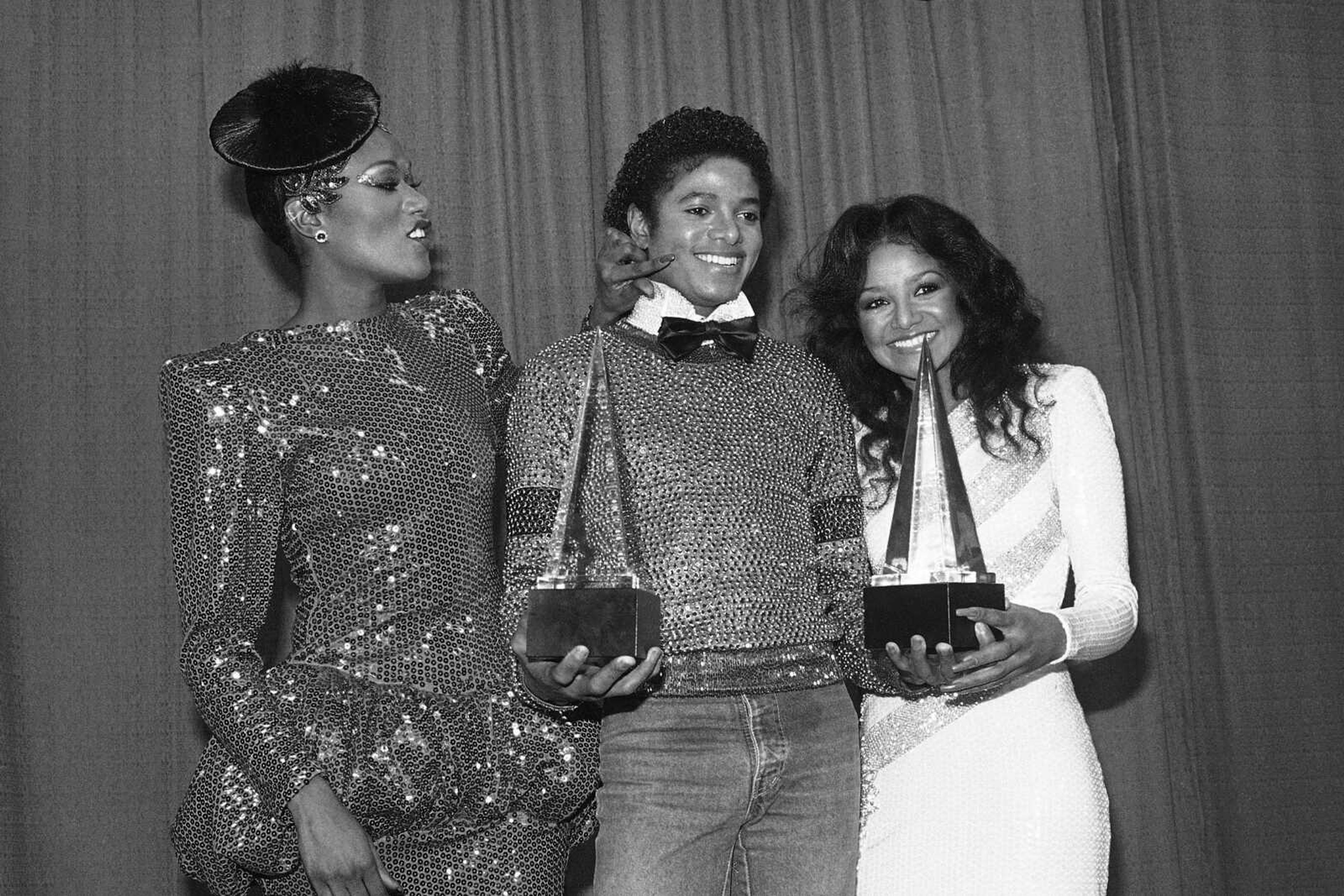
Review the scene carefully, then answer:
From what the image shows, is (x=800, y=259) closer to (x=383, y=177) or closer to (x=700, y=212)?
(x=700, y=212)

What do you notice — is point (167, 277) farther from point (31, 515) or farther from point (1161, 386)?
point (1161, 386)

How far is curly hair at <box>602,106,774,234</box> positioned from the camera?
2006mm

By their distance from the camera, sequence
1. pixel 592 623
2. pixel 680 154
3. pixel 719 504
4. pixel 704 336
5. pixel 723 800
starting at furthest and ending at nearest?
pixel 680 154 < pixel 704 336 < pixel 719 504 < pixel 723 800 < pixel 592 623

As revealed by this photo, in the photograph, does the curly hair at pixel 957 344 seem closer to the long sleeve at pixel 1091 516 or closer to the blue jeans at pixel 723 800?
the long sleeve at pixel 1091 516

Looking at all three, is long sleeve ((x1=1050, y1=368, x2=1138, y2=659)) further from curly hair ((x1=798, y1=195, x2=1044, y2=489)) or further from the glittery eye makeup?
the glittery eye makeup

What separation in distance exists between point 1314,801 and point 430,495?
6.60ft

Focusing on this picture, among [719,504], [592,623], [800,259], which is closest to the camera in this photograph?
[592,623]

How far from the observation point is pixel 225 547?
178cm

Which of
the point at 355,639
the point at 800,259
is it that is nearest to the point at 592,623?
the point at 355,639

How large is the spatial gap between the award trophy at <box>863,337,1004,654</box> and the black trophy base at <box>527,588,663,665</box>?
0.27 m

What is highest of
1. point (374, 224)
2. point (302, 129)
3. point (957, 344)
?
point (302, 129)

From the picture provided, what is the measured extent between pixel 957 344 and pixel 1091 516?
34 centimetres

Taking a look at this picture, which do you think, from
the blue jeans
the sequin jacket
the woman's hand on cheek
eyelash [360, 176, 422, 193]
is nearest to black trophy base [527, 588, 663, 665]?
the sequin jacket

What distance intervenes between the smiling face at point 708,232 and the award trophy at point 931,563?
0.44 meters
